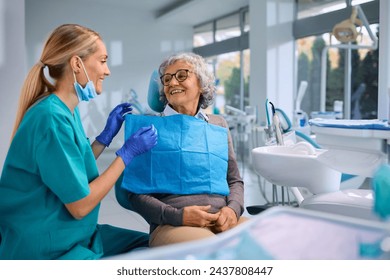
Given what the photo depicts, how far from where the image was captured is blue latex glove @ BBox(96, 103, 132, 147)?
1.31 metres

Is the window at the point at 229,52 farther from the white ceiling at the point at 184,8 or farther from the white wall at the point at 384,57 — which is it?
the white wall at the point at 384,57

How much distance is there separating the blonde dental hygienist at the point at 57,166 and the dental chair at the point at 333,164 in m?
0.59

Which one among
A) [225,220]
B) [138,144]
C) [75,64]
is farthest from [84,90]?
[225,220]

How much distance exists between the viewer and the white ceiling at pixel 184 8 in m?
6.21

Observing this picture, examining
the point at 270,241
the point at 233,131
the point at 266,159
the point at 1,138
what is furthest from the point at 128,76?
the point at 270,241

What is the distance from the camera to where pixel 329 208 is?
1.24m

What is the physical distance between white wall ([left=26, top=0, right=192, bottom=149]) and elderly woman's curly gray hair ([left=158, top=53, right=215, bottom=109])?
17.9 ft

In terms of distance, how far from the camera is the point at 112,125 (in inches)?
52.7

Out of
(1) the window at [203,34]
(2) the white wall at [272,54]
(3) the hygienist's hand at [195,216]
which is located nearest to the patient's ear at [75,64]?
(3) the hygienist's hand at [195,216]

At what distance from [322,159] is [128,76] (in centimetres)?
Result: 605

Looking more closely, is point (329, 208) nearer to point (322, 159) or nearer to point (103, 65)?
point (322, 159)

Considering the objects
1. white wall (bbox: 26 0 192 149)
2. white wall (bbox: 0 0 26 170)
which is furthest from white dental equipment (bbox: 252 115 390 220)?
white wall (bbox: 26 0 192 149)

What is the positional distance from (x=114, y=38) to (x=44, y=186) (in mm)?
6357

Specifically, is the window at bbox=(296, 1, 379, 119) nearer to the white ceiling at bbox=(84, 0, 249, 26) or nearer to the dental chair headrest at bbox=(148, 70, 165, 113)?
the white ceiling at bbox=(84, 0, 249, 26)
